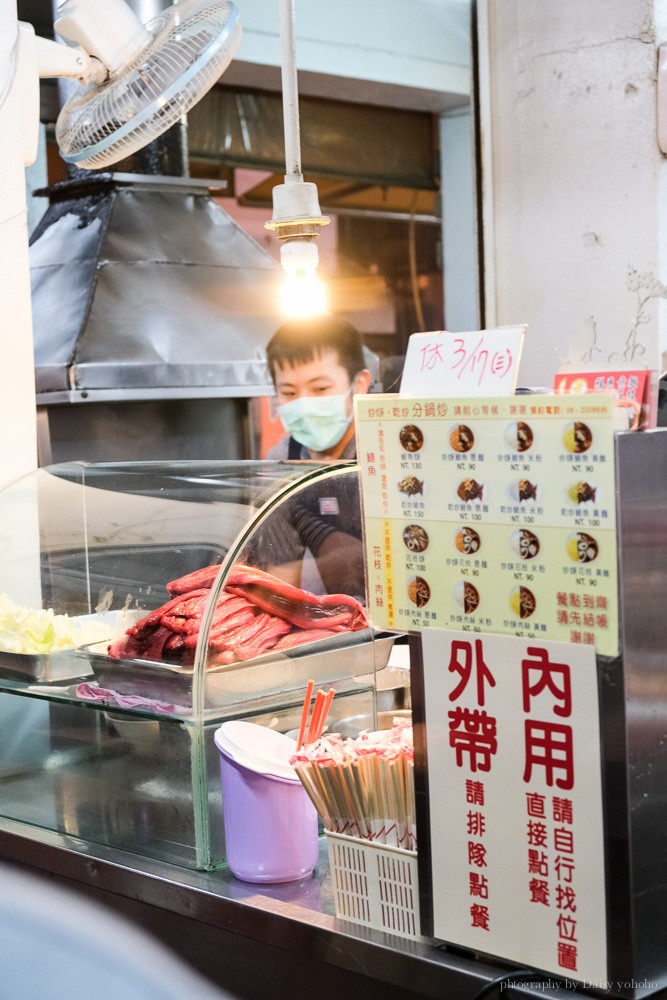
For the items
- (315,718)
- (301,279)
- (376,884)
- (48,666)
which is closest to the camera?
(376,884)

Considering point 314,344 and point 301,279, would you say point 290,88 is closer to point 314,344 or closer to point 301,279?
point 301,279

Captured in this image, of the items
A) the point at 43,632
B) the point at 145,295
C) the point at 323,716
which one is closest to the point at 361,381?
the point at 145,295

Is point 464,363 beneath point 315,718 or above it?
above

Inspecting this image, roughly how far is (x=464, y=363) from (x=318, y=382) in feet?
6.77

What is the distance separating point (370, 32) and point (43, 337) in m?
2.48

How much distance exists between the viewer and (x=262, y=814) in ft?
5.47

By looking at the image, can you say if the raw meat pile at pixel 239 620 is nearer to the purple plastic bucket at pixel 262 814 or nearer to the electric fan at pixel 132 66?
the purple plastic bucket at pixel 262 814

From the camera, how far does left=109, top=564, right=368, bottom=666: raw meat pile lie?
5.99 ft

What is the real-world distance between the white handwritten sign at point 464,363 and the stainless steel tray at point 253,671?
0.58 meters

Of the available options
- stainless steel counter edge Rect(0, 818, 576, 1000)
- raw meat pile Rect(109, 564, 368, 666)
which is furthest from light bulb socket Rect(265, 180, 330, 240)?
stainless steel counter edge Rect(0, 818, 576, 1000)

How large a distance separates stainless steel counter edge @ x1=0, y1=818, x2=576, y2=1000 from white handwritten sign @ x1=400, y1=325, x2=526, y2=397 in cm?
70

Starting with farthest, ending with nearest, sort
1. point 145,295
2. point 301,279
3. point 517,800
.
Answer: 1. point 145,295
2. point 301,279
3. point 517,800

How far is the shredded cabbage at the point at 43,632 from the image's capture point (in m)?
2.13

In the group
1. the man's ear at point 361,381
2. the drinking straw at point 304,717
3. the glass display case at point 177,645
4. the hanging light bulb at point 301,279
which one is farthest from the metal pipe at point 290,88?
the man's ear at point 361,381
